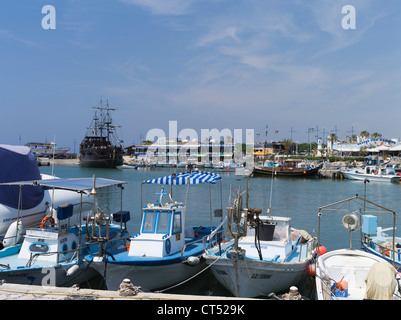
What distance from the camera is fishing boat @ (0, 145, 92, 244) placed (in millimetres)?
15367

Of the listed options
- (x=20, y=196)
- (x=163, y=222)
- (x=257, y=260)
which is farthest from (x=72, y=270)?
(x=257, y=260)

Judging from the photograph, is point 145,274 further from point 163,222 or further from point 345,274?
point 345,274

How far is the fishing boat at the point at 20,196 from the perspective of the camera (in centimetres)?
1537

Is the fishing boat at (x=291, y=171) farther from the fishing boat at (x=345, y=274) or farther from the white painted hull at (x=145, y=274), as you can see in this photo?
the white painted hull at (x=145, y=274)

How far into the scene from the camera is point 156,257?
12695mm

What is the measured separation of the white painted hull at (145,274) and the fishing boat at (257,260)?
135 cm

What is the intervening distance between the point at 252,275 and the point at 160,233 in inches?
144

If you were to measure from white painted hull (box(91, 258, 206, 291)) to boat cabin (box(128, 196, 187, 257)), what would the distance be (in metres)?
0.55

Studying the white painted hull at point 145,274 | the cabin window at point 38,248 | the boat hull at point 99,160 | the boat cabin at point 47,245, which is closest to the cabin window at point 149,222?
the white painted hull at point 145,274

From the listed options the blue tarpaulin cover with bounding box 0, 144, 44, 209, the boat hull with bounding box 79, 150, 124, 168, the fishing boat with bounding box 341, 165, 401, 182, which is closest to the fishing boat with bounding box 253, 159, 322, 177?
the fishing boat with bounding box 341, 165, 401, 182

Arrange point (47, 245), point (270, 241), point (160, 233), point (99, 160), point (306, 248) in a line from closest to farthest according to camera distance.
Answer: point (47, 245)
point (160, 233)
point (270, 241)
point (306, 248)
point (99, 160)
